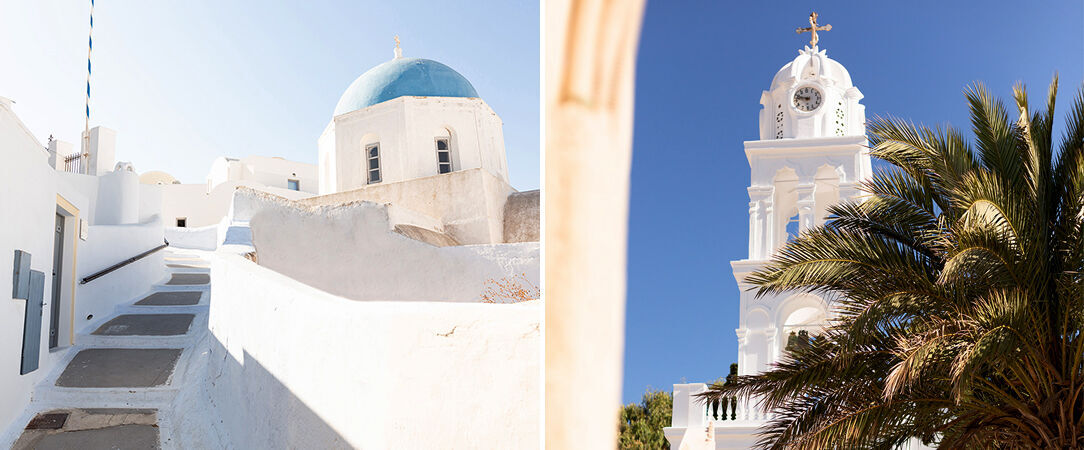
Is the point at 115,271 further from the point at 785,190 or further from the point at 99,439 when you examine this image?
the point at 785,190

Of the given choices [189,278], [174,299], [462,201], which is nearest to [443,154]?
[462,201]

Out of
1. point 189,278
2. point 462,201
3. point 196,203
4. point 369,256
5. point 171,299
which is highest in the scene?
point 196,203

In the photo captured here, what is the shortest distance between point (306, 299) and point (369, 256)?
307cm

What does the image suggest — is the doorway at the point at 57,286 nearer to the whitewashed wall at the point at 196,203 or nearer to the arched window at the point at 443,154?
the arched window at the point at 443,154

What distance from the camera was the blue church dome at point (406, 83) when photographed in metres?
7.72

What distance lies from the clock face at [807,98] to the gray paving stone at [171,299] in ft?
18.8

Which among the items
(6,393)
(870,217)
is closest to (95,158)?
(6,393)

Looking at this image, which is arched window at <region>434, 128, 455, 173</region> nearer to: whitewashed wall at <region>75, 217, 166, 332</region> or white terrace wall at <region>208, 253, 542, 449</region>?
whitewashed wall at <region>75, 217, 166, 332</region>

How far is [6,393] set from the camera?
146 inches

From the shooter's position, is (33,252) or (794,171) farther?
(794,171)

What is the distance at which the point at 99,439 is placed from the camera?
12.0ft

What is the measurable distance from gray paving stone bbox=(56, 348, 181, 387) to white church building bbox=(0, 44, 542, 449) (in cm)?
2

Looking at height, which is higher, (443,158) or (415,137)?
(415,137)

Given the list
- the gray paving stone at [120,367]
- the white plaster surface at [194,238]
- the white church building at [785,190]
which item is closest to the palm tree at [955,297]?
the white church building at [785,190]
